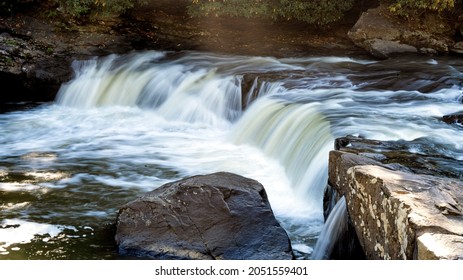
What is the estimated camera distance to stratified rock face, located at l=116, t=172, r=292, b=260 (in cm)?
480

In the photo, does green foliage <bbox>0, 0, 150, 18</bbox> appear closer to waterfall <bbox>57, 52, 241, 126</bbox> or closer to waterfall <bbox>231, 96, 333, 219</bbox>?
waterfall <bbox>57, 52, 241, 126</bbox>

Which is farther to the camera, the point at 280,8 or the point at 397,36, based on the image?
the point at 280,8

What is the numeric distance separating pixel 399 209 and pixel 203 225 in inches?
75.9

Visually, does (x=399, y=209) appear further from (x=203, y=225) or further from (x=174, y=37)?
(x=174, y=37)

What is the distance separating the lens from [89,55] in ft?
43.2

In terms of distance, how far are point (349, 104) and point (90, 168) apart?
4.30 meters

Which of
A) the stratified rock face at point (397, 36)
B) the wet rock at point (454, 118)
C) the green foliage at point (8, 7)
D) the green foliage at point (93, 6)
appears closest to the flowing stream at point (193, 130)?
the wet rock at point (454, 118)

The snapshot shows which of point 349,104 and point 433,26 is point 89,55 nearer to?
point 349,104

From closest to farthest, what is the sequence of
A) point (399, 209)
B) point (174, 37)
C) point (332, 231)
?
point (399, 209) < point (332, 231) < point (174, 37)

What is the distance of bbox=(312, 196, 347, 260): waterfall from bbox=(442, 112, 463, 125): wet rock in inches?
135

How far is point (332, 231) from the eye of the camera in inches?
202

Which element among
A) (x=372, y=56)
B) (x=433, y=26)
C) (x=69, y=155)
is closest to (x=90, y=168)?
(x=69, y=155)

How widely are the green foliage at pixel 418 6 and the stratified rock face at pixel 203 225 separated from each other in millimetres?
9094

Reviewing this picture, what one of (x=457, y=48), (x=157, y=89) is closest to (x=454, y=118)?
(x=457, y=48)
